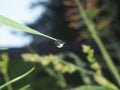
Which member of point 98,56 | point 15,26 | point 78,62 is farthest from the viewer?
point 98,56

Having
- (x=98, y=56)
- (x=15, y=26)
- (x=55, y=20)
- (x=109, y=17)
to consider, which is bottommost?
(x=15, y=26)

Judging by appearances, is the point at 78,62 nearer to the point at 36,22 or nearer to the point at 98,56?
the point at 98,56

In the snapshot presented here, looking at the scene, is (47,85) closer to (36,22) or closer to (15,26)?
(36,22)

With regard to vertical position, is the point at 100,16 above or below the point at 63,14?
below

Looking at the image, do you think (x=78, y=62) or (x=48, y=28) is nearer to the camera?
(x=78, y=62)

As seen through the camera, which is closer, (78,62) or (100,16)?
(78,62)

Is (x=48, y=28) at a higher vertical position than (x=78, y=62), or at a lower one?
higher

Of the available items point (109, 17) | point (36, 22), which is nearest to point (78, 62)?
point (109, 17)

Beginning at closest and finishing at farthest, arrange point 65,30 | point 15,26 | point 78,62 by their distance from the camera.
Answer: point 15,26
point 78,62
point 65,30

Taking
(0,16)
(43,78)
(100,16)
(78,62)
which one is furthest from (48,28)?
(0,16)
